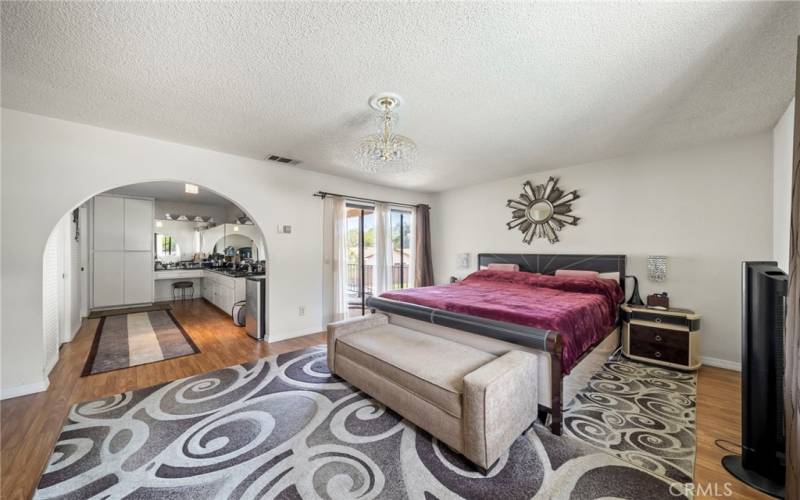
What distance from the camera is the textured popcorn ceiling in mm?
1524

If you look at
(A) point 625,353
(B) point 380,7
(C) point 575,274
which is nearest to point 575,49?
(B) point 380,7

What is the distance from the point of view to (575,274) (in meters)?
4.05

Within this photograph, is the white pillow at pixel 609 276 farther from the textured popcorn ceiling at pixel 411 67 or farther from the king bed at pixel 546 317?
the textured popcorn ceiling at pixel 411 67

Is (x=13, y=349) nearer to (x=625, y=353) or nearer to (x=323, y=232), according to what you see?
(x=323, y=232)

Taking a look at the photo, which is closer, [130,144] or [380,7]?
[380,7]

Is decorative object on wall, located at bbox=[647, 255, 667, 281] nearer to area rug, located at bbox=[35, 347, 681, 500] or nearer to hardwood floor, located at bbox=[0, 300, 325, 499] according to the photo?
area rug, located at bbox=[35, 347, 681, 500]

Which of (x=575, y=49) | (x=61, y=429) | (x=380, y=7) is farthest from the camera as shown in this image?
(x=61, y=429)

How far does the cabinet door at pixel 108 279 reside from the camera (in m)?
5.84

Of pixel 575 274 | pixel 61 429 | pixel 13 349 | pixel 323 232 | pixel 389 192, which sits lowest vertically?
pixel 61 429

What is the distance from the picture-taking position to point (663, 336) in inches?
125

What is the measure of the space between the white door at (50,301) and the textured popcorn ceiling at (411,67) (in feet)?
4.83

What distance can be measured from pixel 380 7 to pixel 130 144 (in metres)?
3.21

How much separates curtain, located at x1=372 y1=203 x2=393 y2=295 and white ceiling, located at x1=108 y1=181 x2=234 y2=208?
9.68 ft

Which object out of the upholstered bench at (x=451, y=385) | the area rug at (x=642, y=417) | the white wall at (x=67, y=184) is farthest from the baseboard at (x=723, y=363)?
the white wall at (x=67, y=184)
